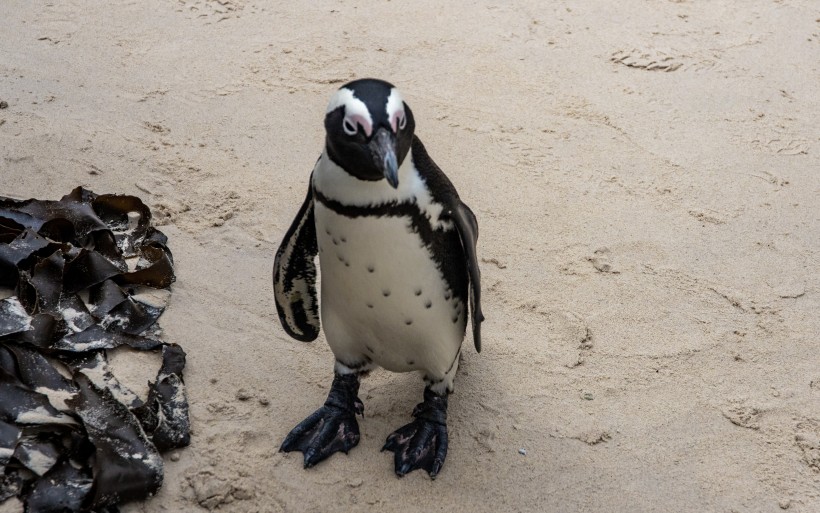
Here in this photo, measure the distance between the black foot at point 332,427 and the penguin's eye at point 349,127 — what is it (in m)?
0.83

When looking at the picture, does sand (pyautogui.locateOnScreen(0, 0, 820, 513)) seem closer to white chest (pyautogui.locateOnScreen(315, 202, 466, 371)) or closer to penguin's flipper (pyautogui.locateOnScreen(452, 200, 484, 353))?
white chest (pyautogui.locateOnScreen(315, 202, 466, 371))

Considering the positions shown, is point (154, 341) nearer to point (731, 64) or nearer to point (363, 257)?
point (363, 257)

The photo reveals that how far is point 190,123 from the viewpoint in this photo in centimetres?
390

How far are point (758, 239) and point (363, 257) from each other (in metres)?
1.85

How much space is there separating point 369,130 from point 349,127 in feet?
0.17

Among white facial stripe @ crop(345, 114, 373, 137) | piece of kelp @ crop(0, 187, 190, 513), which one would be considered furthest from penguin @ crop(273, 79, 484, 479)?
piece of kelp @ crop(0, 187, 190, 513)

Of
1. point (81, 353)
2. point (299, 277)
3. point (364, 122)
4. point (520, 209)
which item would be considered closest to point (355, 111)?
point (364, 122)

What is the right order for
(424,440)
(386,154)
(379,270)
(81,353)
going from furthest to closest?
(81,353), (424,440), (379,270), (386,154)

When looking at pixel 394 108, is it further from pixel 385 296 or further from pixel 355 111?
pixel 385 296

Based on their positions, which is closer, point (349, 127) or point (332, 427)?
point (349, 127)

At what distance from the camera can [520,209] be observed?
3479mm

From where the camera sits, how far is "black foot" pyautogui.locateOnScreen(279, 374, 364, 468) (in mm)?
2424

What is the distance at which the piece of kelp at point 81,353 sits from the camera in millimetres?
2193

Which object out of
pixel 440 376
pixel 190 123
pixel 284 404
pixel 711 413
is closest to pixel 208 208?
pixel 190 123
